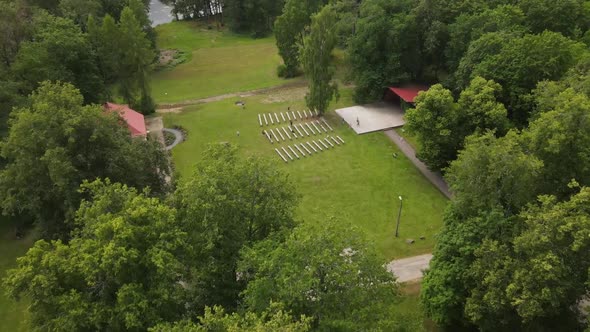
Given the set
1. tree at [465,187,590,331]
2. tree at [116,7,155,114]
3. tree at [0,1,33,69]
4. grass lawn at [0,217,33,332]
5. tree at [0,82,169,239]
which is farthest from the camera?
tree at [116,7,155,114]

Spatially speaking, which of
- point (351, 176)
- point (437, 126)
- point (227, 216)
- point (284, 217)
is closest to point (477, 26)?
point (437, 126)

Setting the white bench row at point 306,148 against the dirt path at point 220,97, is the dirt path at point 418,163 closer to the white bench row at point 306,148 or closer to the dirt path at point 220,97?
the white bench row at point 306,148

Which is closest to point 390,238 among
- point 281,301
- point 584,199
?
point 584,199

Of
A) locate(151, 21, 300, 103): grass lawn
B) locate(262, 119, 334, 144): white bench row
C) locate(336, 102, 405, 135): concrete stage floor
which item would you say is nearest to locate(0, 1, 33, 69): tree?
locate(151, 21, 300, 103): grass lawn

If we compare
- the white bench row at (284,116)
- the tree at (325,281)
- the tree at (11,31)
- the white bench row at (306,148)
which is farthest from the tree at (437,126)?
the tree at (11,31)

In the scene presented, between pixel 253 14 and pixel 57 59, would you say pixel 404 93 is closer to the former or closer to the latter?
pixel 57 59

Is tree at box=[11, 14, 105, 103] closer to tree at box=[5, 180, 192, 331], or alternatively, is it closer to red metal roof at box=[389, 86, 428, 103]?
tree at box=[5, 180, 192, 331]
